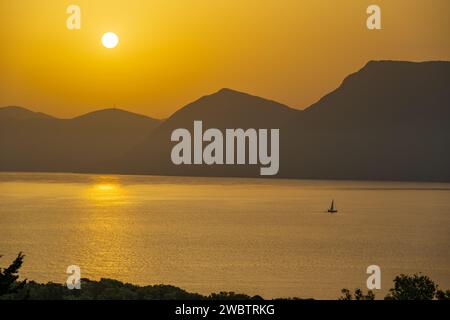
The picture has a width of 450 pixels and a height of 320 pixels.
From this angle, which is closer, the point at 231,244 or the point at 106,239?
the point at 231,244

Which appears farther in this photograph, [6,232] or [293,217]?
[293,217]

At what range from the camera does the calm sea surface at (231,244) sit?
169ft

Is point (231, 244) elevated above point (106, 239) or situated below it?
below

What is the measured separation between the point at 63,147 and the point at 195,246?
410 ft

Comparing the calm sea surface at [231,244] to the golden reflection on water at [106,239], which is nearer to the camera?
the calm sea surface at [231,244]

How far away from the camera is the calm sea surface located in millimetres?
51406

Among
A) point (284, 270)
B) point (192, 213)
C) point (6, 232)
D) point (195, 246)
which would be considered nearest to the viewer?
point (284, 270)

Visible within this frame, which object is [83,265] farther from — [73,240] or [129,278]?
[73,240]

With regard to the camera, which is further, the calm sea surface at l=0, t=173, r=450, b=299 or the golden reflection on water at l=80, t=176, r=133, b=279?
the golden reflection on water at l=80, t=176, r=133, b=279

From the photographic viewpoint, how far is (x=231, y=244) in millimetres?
70438

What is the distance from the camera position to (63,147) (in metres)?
189
